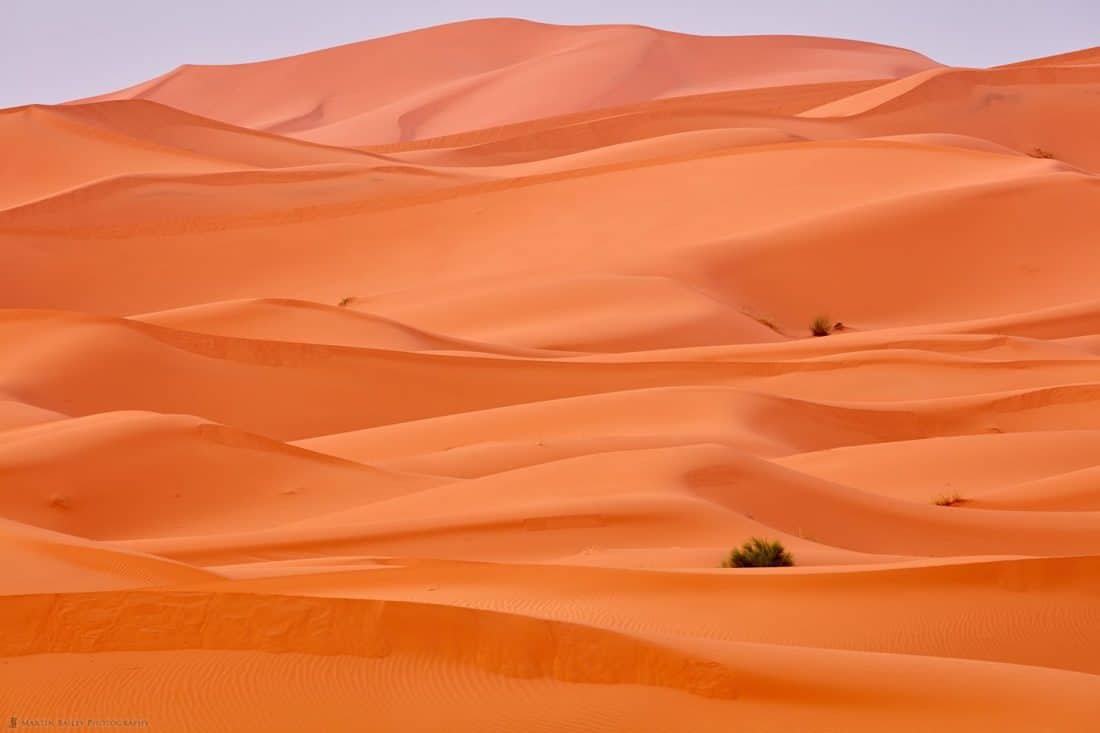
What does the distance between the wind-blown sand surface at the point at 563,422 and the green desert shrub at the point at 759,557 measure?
0.96 feet

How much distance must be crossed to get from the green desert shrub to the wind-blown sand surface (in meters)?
0.29

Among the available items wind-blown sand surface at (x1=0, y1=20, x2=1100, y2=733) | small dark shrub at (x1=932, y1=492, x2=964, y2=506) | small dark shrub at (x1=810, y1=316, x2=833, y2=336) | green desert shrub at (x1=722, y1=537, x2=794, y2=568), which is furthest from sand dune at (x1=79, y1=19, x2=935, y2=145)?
green desert shrub at (x1=722, y1=537, x2=794, y2=568)

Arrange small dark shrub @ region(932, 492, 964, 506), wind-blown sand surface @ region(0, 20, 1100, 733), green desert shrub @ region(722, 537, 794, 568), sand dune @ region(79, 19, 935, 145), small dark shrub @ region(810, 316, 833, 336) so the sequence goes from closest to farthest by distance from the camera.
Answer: wind-blown sand surface @ region(0, 20, 1100, 733) < green desert shrub @ region(722, 537, 794, 568) < small dark shrub @ region(932, 492, 964, 506) < small dark shrub @ region(810, 316, 833, 336) < sand dune @ region(79, 19, 935, 145)

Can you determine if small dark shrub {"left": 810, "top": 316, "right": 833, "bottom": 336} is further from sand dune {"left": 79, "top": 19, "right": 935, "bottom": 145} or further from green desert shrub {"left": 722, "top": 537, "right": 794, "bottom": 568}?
sand dune {"left": 79, "top": 19, "right": 935, "bottom": 145}

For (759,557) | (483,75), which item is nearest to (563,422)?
(759,557)

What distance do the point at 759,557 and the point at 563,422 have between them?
8379mm

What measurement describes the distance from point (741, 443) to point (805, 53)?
3905 inches

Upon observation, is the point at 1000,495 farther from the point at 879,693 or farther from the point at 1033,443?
the point at 879,693

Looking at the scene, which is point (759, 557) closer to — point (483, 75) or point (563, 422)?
point (563, 422)

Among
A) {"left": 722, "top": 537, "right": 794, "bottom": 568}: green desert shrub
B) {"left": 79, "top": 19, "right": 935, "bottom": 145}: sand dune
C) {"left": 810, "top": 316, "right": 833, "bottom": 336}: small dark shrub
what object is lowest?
{"left": 722, "top": 537, "right": 794, "bottom": 568}: green desert shrub

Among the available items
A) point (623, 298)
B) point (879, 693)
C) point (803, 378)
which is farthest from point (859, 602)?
point (623, 298)

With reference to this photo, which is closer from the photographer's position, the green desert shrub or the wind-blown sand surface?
the wind-blown sand surface

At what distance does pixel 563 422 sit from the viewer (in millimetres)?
17859

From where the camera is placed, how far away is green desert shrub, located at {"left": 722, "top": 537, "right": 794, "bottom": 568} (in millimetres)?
9547
